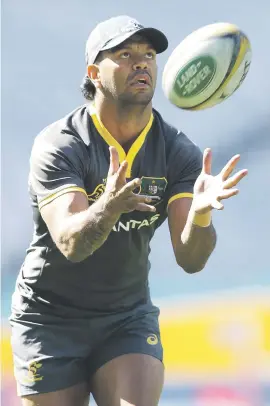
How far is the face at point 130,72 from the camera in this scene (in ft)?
14.1

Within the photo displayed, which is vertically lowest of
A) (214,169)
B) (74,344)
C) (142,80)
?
(74,344)

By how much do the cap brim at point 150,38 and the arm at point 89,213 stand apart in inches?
30.5

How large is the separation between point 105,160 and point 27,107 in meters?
5.13

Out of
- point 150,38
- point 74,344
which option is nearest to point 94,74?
point 150,38

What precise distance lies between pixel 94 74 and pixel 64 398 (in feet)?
5.30

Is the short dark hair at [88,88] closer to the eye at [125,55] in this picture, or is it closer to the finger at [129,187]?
the eye at [125,55]

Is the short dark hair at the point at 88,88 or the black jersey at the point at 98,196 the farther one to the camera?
the short dark hair at the point at 88,88

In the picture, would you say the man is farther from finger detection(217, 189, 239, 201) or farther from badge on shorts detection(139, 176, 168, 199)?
finger detection(217, 189, 239, 201)

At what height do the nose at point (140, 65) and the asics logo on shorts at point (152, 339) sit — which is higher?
the nose at point (140, 65)

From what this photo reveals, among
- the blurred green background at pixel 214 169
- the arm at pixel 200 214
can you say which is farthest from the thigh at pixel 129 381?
the blurred green background at pixel 214 169

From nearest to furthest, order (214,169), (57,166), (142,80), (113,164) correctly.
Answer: (113,164) → (57,166) → (142,80) → (214,169)

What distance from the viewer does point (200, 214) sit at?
405 cm

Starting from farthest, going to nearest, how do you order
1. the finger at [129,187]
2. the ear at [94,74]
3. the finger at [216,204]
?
the ear at [94,74]
the finger at [216,204]
the finger at [129,187]

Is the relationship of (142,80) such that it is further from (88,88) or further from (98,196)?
(98,196)
